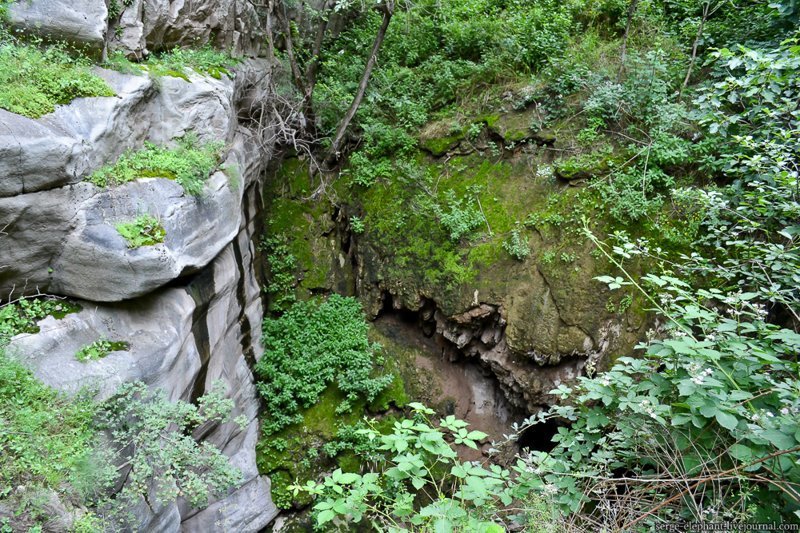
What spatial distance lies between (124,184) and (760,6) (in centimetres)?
935

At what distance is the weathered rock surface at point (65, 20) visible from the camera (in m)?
4.65

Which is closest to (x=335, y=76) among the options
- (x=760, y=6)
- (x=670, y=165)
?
(x=670, y=165)

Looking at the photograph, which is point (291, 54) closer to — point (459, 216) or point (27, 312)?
point (459, 216)

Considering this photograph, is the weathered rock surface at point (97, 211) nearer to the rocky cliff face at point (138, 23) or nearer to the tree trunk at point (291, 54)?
the rocky cliff face at point (138, 23)

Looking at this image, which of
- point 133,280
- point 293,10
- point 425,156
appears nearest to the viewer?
point 133,280

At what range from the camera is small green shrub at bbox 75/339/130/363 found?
427 cm

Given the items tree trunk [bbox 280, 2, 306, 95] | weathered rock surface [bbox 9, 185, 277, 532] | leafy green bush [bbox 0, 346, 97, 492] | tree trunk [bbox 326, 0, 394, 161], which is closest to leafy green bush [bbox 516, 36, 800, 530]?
leafy green bush [bbox 0, 346, 97, 492]

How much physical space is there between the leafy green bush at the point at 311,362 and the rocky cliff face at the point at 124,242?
2.14ft

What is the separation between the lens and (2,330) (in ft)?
12.9

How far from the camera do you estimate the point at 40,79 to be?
4.49 metres

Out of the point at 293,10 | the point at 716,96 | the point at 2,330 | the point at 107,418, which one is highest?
the point at 293,10

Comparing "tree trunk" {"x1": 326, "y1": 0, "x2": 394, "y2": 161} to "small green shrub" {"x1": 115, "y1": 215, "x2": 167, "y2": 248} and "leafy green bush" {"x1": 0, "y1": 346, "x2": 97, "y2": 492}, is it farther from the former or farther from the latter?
"leafy green bush" {"x1": 0, "y1": 346, "x2": 97, "y2": 492}

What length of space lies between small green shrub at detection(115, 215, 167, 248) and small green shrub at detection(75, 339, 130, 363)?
98 centimetres

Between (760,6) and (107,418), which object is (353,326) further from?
(760,6)
